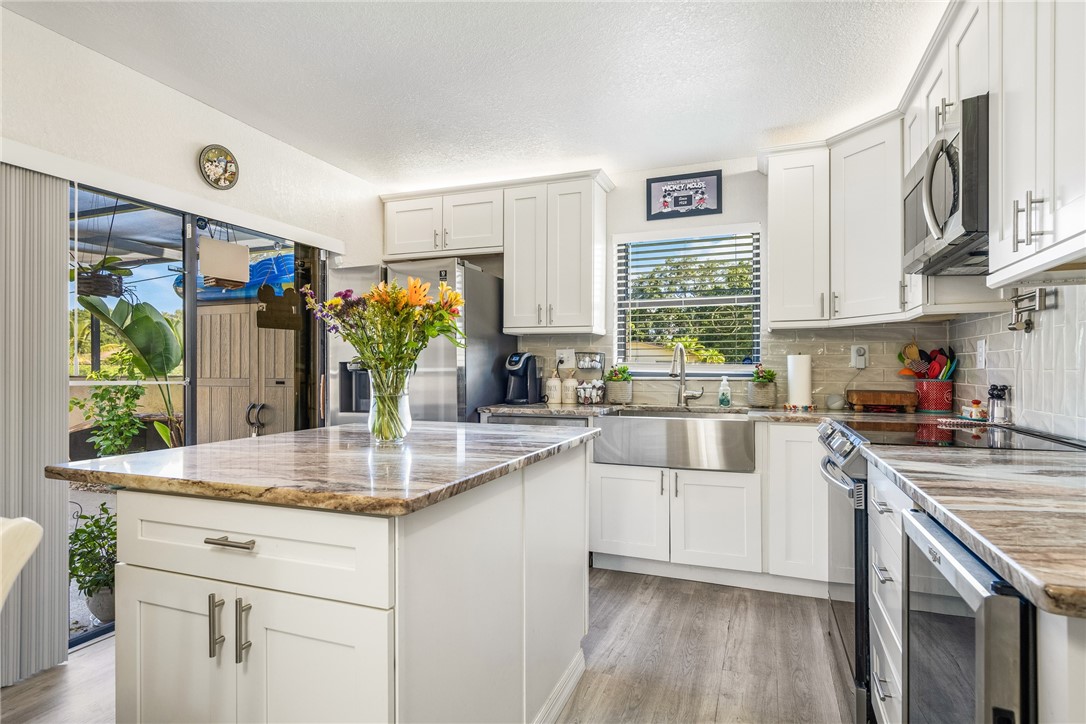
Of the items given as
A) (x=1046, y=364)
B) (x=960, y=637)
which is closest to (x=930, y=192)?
(x=1046, y=364)

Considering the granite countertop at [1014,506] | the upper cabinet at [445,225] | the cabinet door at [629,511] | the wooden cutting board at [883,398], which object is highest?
the upper cabinet at [445,225]

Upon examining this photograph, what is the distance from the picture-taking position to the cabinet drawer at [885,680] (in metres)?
1.41

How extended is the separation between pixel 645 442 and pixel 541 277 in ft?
4.34

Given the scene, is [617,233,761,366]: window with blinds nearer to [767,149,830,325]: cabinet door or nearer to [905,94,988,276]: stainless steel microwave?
[767,149,830,325]: cabinet door

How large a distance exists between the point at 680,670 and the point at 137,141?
331 cm

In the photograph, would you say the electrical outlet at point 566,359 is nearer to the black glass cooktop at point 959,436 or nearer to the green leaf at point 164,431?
the black glass cooktop at point 959,436

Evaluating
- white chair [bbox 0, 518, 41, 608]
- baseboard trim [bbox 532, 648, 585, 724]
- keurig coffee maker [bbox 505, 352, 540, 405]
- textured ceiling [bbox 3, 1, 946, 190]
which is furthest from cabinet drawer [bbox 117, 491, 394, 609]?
keurig coffee maker [bbox 505, 352, 540, 405]

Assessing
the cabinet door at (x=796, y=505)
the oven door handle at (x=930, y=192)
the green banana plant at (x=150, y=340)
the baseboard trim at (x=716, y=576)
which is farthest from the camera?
the baseboard trim at (x=716, y=576)

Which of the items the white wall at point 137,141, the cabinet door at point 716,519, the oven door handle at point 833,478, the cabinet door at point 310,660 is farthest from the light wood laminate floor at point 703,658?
the white wall at point 137,141

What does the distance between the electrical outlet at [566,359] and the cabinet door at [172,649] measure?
2.99 meters

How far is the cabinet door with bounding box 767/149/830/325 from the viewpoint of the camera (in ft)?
10.5

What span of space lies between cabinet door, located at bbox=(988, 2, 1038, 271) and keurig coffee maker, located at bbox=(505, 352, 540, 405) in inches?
106

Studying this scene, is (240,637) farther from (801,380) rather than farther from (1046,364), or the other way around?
(801,380)

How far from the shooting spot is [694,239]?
12.8 feet
